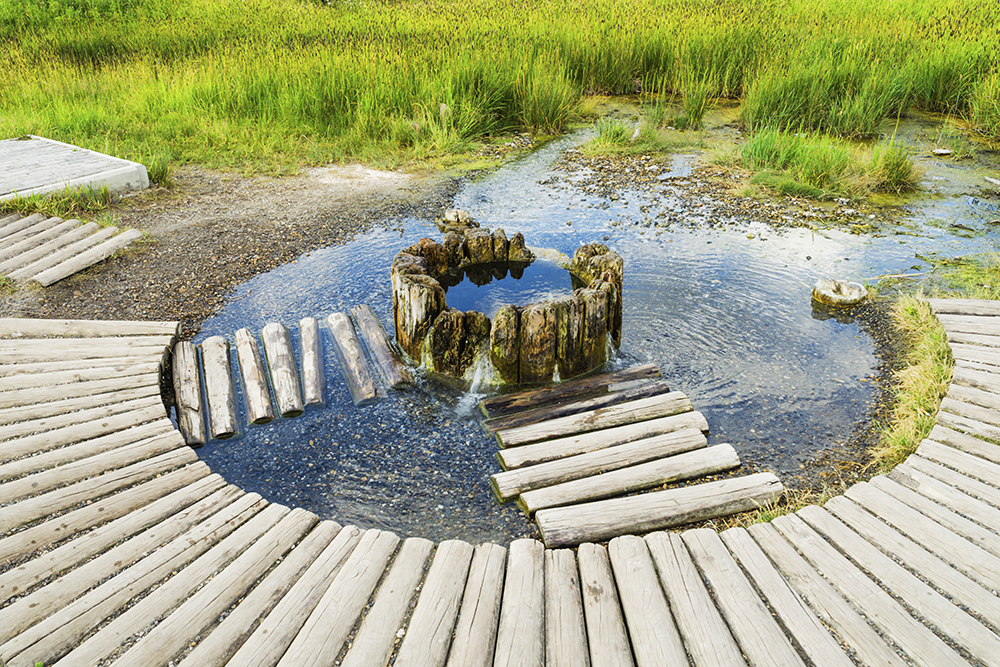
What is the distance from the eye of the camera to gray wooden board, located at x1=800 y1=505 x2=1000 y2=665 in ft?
6.00

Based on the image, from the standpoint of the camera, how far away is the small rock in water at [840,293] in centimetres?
425

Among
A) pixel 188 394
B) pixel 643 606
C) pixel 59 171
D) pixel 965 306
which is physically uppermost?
pixel 59 171

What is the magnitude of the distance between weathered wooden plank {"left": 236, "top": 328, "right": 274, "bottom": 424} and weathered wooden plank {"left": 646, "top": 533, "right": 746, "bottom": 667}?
81.4 inches

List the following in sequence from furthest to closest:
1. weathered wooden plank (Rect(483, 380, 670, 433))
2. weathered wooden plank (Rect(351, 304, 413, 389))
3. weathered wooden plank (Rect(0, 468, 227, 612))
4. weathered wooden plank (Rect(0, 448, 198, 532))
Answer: weathered wooden plank (Rect(351, 304, 413, 389)), weathered wooden plank (Rect(483, 380, 670, 433)), weathered wooden plank (Rect(0, 448, 198, 532)), weathered wooden plank (Rect(0, 468, 227, 612))

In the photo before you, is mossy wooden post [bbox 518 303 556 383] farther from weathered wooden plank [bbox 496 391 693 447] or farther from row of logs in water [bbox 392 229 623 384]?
weathered wooden plank [bbox 496 391 693 447]

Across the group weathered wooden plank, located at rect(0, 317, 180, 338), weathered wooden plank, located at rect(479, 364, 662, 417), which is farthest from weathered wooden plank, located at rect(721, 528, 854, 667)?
weathered wooden plank, located at rect(0, 317, 180, 338)

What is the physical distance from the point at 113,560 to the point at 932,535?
294 cm

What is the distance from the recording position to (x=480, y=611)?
1984 millimetres

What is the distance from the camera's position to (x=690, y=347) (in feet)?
12.6

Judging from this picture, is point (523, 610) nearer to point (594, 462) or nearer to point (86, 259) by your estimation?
point (594, 462)

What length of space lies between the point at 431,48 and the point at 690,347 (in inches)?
270

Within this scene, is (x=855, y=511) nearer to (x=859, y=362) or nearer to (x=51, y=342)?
(x=859, y=362)

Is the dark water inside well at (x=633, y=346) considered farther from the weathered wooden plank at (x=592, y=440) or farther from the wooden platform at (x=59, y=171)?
the wooden platform at (x=59, y=171)

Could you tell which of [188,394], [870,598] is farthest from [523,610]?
[188,394]
